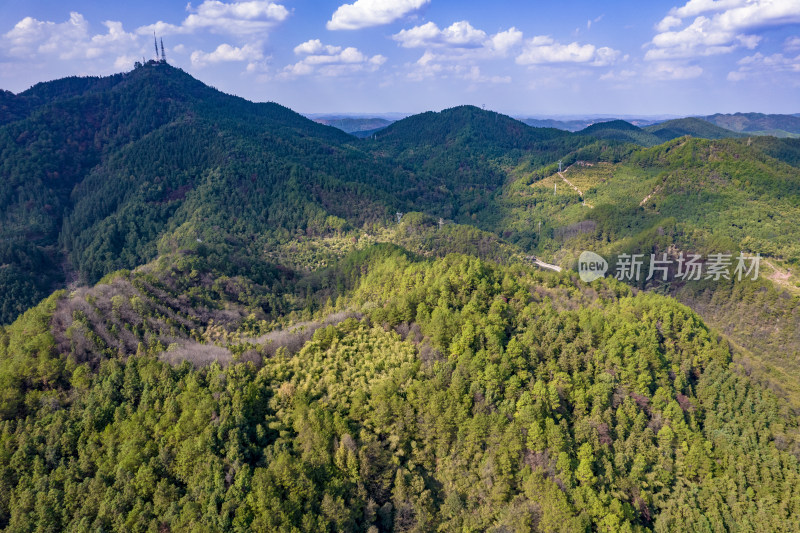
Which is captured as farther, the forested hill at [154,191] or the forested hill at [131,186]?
the forested hill at [131,186]

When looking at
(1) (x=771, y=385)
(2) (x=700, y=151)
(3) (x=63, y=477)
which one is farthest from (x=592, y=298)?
(2) (x=700, y=151)

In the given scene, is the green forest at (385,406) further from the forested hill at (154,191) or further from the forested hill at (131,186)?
the forested hill at (131,186)

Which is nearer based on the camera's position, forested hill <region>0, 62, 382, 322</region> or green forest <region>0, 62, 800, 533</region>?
green forest <region>0, 62, 800, 533</region>

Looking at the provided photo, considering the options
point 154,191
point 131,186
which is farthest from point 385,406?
point 131,186

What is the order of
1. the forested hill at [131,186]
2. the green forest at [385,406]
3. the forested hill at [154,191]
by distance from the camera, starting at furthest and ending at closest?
the forested hill at [131,186], the forested hill at [154,191], the green forest at [385,406]

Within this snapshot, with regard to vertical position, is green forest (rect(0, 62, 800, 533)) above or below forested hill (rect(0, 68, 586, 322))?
below

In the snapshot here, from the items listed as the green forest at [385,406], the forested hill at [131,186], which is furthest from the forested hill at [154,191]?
the green forest at [385,406]

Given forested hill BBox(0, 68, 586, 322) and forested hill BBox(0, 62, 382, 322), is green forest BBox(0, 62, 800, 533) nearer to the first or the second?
forested hill BBox(0, 68, 586, 322)

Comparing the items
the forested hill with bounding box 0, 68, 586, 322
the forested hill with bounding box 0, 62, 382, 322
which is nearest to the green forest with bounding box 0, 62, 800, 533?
the forested hill with bounding box 0, 68, 586, 322

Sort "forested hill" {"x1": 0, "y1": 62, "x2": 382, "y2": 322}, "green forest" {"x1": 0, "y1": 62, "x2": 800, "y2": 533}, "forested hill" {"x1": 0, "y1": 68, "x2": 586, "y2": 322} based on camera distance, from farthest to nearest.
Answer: "forested hill" {"x1": 0, "y1": 62, "x2": 382, "y2": 322} → "forested hill" {"x1": 0, "y1": 68, "x2": 586, "y2": 322} → "green forest" {"x1": 0, "y1": 62, "x2": 800, "y2": 533}

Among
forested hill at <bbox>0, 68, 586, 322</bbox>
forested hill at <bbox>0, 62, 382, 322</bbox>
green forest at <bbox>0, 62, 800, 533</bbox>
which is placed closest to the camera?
green forest at <bbox>0, 62, 800, 533</bbox>

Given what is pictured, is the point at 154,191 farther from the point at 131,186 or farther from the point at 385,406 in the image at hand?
the point at 385,406
